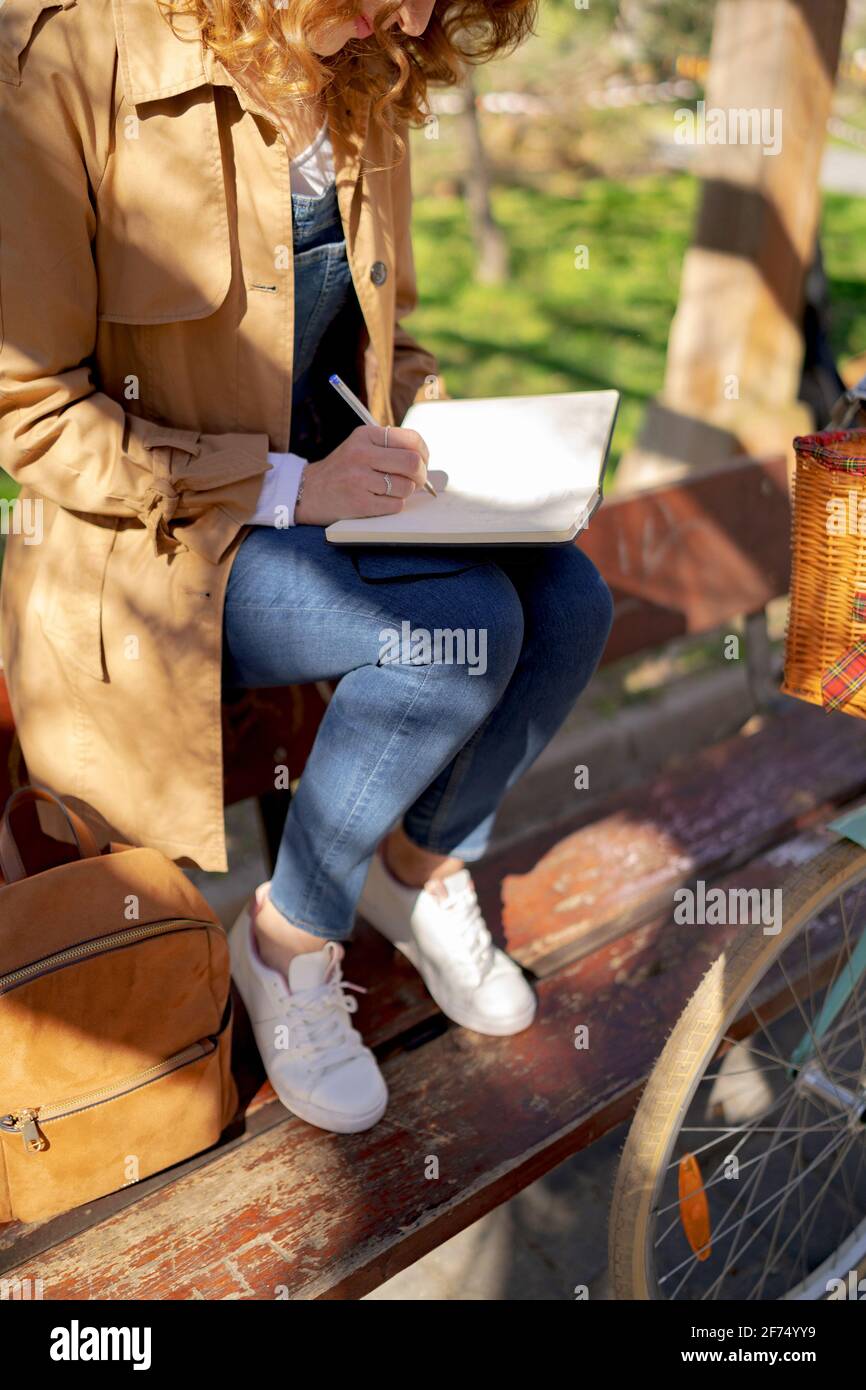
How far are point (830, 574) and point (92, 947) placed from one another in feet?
3.33

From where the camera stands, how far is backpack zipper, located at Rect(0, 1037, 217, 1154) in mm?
1630

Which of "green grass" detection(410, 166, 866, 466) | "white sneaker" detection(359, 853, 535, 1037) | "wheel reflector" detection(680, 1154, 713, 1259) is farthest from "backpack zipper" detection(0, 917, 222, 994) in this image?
"green grass" detection(410, 166, 866, 466)

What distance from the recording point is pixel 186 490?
182cm

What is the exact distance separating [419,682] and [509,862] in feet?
2.81

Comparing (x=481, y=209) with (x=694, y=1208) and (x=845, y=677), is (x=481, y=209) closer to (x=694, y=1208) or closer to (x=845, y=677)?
(x=845, y=677)

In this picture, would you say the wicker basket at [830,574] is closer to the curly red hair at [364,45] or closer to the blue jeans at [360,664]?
the blue jeans at [360,664]

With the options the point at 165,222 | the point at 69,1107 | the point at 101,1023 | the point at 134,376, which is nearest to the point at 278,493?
the point at 134,376

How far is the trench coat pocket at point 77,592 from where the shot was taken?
1826mm

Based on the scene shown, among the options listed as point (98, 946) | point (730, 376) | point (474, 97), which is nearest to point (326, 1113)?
point (98, 946)

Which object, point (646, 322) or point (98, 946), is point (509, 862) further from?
point (646, 322)

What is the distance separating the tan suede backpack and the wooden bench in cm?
9

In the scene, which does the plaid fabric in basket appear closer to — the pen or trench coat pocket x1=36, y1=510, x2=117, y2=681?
the pen

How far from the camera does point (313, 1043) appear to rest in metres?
1.95
